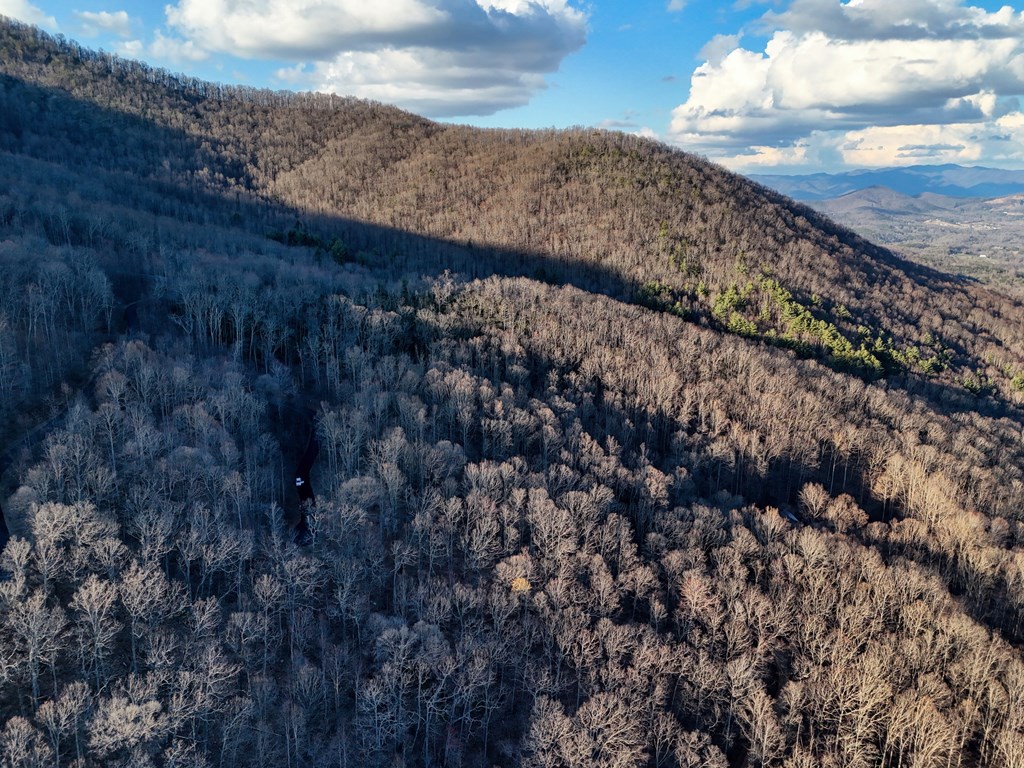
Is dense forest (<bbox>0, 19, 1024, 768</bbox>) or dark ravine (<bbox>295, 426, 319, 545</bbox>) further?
dark ravine (<bbox>295, 426, 319, 545</bbox>)

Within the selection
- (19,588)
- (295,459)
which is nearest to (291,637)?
(19,588)

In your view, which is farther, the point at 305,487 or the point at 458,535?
the point at 305,487

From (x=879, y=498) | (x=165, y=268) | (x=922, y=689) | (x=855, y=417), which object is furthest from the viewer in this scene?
(x=165, y=268)

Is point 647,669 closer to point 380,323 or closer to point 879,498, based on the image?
point 879,498

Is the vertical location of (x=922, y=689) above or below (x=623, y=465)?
below

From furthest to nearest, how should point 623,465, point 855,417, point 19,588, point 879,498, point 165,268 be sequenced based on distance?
point 165,268
point 855,417
point 879,498
point 623,465
point 19,588

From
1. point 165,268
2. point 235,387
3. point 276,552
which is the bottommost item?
point 276,552

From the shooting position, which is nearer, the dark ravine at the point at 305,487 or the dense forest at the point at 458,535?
the dense forest at the point at 458,535

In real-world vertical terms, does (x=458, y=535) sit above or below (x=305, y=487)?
above
